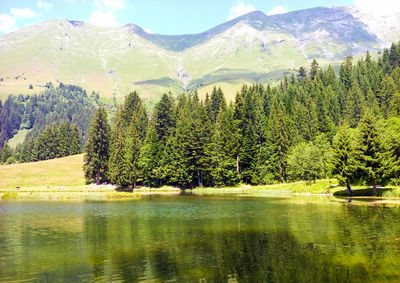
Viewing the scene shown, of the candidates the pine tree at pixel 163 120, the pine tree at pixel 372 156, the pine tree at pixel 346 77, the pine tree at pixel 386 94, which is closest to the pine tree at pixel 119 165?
the pine tree at pixel 163 120

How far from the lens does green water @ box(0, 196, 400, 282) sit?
23516 mm

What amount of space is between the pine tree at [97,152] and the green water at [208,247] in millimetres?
73108

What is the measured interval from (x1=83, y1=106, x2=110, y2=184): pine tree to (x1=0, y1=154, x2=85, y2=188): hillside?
19.9 ft

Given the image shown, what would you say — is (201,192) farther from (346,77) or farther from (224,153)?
(346,77)

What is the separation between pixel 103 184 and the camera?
12462 cm

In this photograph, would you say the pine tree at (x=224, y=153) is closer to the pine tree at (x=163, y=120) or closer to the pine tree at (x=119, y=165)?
the pine tree at (x=163, y=120)

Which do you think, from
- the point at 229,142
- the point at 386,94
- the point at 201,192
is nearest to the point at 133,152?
the point at 201,192

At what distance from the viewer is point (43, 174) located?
134 metres

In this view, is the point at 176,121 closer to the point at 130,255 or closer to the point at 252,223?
the point at 252,223

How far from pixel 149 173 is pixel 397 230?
91.0m

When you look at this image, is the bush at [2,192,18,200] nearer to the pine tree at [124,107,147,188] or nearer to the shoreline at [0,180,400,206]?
the shoreline at [0,180,400,206]

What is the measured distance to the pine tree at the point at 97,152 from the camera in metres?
126

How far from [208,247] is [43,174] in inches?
4659

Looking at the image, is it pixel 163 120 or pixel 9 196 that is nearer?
pixel 9 196
